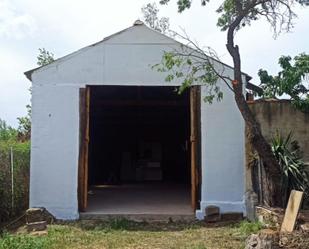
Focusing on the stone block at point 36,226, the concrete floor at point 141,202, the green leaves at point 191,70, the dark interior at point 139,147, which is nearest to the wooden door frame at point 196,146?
the green leaves at point 191,70

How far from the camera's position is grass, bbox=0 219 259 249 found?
8.68 metres

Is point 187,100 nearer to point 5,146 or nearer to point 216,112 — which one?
point 216,112

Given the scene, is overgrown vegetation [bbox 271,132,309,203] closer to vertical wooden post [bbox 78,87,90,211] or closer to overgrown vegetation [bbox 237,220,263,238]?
overgrown vegetation [bbox 237,220,263,238]

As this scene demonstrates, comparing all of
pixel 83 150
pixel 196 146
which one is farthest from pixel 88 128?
pixel 196 146

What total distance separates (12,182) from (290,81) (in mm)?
7106

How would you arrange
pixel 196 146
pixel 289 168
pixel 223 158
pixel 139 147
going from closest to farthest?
1. pixel 289 168
2. pixel 223 158
3. pixel 196 146
4. pixel 139 147

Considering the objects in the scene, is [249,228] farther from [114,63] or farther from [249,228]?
[114,63]

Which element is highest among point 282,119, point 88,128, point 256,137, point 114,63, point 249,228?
point 114,63

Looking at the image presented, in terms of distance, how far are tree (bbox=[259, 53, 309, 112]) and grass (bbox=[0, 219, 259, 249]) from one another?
3160 millimetres

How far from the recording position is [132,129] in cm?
2236

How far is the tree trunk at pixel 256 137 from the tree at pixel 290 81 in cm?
164

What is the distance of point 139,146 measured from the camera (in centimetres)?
2261

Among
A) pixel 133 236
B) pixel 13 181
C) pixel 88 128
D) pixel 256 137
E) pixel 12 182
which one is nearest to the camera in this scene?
pixel 133 236

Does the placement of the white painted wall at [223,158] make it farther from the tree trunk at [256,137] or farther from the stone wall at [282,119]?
the tree trunk at [256,137]
